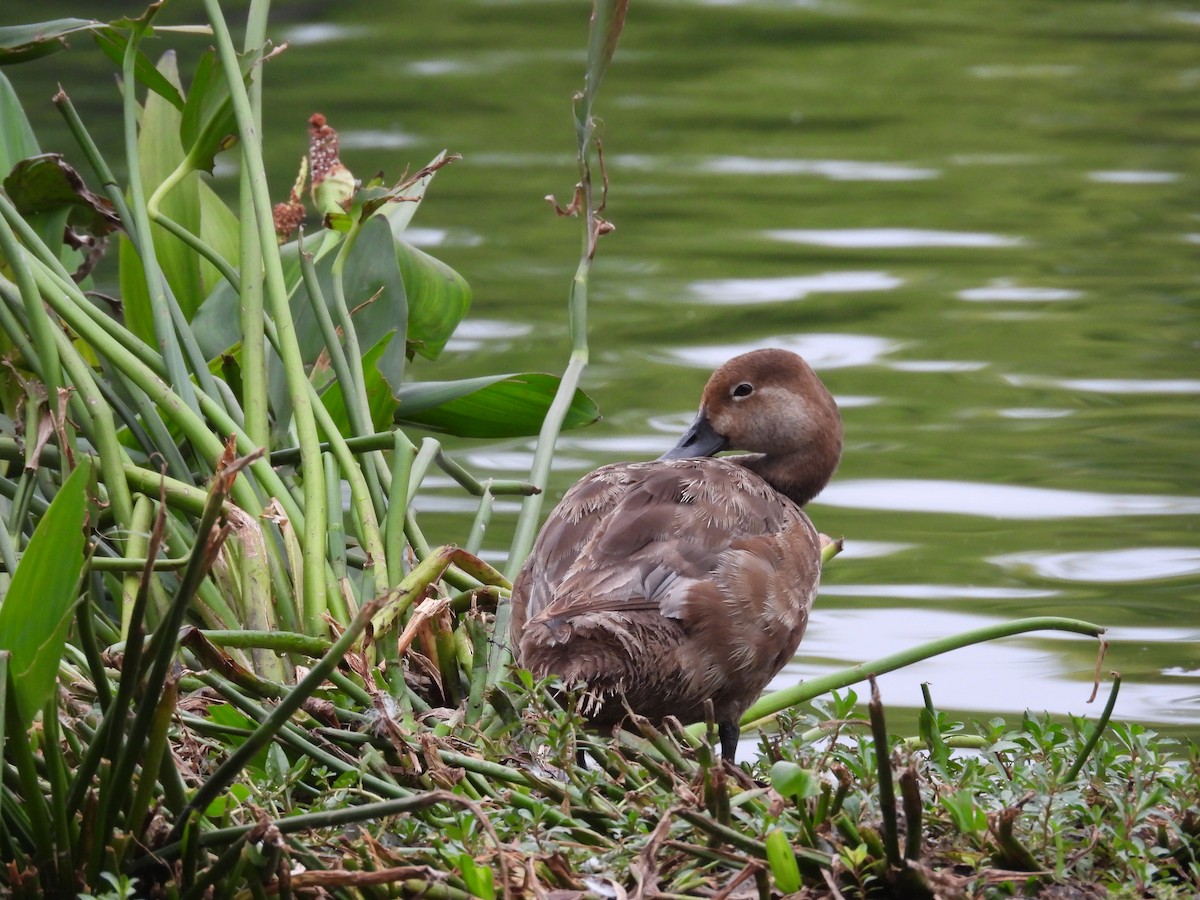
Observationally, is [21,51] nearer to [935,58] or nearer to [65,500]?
[65,500]

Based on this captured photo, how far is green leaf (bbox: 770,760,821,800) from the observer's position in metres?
2.24

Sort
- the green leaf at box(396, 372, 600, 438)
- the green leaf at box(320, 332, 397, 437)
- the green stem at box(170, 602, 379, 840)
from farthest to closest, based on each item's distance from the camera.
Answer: the green leaf at box(396, 372, 600, 438), the green leaf at box(320, 332, 397, 437), the green stem at box(170, 602, 379, 840)

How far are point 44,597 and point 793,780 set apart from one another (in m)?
0.95

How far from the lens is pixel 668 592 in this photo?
310cm

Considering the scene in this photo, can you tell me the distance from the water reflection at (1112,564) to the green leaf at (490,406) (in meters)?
1.71

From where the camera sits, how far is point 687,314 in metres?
7.48

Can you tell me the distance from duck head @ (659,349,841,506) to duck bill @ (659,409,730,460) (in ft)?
0.04

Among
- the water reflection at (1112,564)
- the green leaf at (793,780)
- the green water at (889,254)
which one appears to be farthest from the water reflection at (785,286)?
the green leaf at (793,780)

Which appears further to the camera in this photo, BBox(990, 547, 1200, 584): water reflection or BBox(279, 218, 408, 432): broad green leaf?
BBox(990, 547, 1200, 584): water reflection

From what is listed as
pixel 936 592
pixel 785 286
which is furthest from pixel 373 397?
pixel 785 286

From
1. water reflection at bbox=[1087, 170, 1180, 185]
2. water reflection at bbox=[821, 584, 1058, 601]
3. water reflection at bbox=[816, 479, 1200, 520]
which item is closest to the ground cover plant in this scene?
water reflection at bbox=[821, 584, 1058, 601]

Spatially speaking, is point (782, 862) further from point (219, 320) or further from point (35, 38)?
point (35, 38)

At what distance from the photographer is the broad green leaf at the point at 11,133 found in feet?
12.1

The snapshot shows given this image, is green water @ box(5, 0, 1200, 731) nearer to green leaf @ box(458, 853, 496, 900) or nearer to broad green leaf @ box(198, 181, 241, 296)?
broad green leaf @ box(198, 181, 241, 296)
